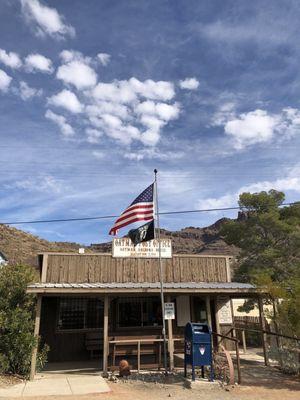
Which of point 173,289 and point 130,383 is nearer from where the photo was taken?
point 130,383

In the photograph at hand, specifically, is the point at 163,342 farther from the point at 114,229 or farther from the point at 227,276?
the point at 227,276

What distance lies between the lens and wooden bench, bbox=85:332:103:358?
14.4m

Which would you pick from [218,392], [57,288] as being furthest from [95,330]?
[218,392]

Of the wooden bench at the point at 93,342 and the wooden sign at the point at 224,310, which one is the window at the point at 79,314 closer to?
the wooden bench at the point at 93,342

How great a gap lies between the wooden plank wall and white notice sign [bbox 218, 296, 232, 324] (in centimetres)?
141

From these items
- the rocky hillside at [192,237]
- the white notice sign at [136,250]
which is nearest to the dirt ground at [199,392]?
the white notice sign at [136,250]

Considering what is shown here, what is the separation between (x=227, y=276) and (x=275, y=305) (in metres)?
3.70

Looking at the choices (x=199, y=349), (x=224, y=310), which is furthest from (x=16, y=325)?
(x=224, y=310)

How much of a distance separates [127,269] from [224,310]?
5.19 metres

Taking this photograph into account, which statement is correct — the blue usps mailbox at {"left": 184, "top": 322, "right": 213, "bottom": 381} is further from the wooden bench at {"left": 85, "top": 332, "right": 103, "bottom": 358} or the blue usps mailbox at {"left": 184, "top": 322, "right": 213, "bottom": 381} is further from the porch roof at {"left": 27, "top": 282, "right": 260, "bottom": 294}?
the wooden bench at {"left": 85, "top": 332, "right": 103, "bottom": 358}

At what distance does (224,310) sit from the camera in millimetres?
17078

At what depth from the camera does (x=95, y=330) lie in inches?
595

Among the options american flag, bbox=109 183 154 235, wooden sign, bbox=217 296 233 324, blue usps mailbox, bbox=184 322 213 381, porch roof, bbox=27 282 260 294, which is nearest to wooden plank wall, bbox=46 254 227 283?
wooden sign, bbox=217 296 233 324

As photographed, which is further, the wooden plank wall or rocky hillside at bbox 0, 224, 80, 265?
rocky hillside at bbox 0, 224, 80, 265
